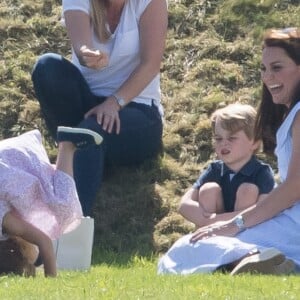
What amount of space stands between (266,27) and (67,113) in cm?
207

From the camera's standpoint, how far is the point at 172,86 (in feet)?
29.5

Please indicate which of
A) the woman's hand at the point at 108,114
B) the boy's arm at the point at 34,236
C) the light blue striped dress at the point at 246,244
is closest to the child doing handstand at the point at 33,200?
the boy's arm at the point at 34,236

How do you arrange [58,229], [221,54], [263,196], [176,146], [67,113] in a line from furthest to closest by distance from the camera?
[221,54]
[176,146]
[67,113]
[263,196]
[58,229]

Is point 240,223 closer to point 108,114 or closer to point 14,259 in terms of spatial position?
point 14,259

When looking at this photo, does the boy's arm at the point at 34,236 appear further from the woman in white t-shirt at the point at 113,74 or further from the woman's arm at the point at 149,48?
the woman's arm at the point at 149,48

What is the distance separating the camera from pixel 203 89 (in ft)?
29.2

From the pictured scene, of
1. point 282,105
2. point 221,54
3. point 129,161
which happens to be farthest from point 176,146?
point 282,105

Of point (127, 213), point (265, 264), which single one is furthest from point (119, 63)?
point (265, 264)

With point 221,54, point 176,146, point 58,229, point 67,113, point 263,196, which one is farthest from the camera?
point 221,54

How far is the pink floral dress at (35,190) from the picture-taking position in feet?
20.5

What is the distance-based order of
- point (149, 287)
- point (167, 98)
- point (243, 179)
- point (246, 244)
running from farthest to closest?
1. point (167, 98)
2. point (243, 179)
3. point (246, 244)
4. point (149, 287)

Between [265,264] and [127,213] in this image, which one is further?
[127,213]

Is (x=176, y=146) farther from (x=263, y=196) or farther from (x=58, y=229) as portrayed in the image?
(x=58, y=229)

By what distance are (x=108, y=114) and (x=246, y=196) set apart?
1.10 metres
